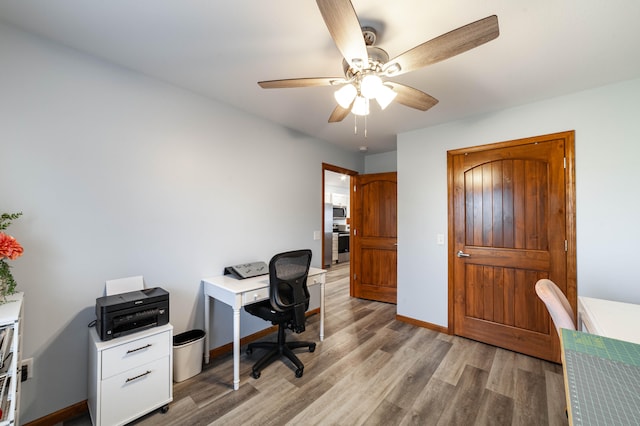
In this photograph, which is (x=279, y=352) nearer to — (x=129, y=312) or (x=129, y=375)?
(x=129, y=375)

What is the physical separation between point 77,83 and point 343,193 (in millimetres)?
7211

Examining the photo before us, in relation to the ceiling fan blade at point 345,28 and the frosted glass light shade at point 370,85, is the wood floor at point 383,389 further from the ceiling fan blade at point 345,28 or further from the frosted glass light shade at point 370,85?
the ceiling fan blade at point 345,28

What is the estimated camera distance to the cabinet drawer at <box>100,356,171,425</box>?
5.20ft

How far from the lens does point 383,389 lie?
204 cm

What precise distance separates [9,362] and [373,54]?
97.9 inches

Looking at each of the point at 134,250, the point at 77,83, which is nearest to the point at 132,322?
the point at 134,250

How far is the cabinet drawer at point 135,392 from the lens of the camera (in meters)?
1.58

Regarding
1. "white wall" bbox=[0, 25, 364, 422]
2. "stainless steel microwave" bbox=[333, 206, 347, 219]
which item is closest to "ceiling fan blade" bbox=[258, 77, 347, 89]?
"white wall" bbox=[0, 25, 364, 422]

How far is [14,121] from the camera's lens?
1571 mm

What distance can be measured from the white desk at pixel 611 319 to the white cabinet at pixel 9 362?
2.81m

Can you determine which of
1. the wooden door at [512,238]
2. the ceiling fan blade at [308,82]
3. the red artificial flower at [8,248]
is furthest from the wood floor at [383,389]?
the ceiling fan blade at [308,82]

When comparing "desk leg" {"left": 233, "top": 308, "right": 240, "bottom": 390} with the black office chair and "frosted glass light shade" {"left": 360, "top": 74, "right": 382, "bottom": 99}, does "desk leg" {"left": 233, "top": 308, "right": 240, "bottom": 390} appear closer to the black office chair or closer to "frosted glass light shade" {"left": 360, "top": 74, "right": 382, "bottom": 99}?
the black office chair

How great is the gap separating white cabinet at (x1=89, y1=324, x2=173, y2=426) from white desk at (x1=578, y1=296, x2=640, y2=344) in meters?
2.58

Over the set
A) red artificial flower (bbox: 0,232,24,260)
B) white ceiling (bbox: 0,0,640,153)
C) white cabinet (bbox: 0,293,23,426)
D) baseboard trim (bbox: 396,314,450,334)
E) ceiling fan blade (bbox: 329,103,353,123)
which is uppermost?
white ceiling (bbox: 0,0,640,153)
